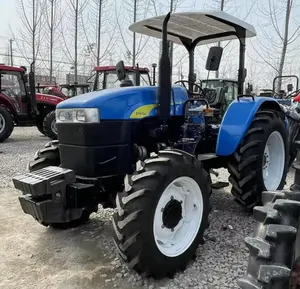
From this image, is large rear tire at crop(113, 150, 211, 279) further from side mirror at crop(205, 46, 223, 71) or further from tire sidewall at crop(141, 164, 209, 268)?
side mirror at crop(205, 46, 223, 71)

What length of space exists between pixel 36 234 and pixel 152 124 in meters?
1.60

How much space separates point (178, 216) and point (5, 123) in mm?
8553

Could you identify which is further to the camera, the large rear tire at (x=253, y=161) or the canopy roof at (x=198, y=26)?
the large rear tire at (x=253, y=161)

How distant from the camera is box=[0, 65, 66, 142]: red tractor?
1029cm

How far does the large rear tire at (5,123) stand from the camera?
33.3 feet

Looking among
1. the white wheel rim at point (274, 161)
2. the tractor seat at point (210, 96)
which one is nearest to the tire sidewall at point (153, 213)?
the white wheel rim at point (274, 161)

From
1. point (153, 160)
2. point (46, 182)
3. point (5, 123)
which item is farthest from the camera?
point (5, 123)

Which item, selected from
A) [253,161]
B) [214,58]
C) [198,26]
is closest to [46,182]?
[253,161]

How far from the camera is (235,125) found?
3.74 metres

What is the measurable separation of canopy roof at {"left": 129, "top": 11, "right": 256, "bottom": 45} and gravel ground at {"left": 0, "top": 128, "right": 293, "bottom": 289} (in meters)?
2.09

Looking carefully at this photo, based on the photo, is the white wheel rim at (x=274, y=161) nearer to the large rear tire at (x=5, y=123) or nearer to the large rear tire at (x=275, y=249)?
the large rear tire at (x=275, y=249)

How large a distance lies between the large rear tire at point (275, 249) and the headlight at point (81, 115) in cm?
169

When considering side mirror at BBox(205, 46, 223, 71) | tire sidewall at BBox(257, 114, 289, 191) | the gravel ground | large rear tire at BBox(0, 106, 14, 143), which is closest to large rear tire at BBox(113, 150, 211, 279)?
the gravel ground

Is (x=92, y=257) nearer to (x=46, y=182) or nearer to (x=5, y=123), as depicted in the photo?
(x=46, y=182)
